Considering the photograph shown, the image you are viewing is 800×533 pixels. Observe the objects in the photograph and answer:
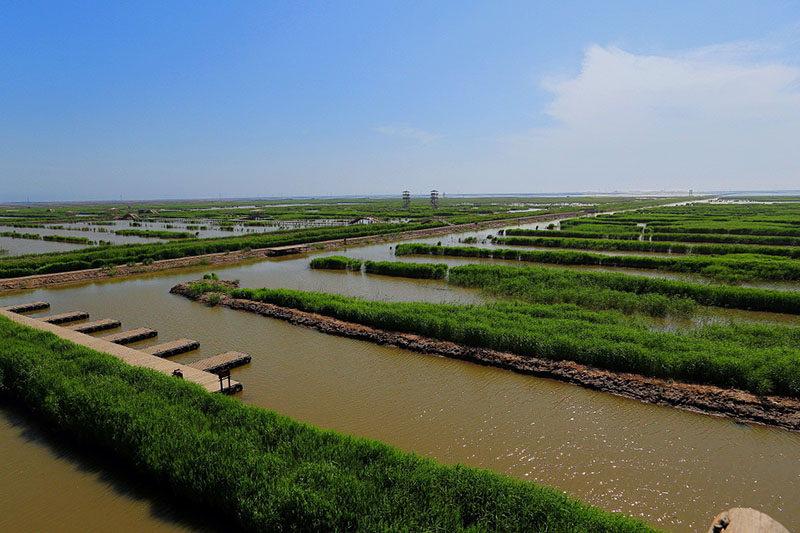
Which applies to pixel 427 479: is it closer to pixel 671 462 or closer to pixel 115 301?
pixel 671 462

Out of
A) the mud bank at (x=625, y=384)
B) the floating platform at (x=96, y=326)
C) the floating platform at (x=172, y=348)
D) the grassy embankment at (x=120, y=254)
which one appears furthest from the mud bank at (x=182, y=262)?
the mud bank at (x=625, y=384)

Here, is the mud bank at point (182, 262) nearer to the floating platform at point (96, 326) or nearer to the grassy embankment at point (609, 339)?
the floating platform at point (96, 326)

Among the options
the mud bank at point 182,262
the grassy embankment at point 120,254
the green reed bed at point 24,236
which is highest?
the green reed bed at point 24,236

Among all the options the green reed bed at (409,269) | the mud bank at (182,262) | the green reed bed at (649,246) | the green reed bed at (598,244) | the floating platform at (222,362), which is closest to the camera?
the floating platform at (222,362)

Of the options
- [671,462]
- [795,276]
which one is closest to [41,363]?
[671,462]

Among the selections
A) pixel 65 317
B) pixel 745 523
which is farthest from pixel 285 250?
pixel 745 523

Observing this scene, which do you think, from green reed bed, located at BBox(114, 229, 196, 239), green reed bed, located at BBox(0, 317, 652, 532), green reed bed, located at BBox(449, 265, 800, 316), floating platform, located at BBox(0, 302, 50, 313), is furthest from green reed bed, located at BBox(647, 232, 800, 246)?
green reed bed, located at BBox(114, 229, 196, 239)

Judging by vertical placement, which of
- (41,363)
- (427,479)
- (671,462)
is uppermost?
(41,363)
